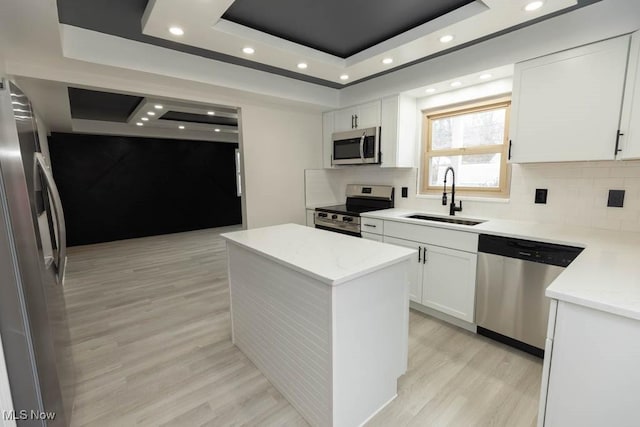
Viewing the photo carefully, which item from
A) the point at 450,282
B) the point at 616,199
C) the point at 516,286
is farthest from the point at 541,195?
the point at 450,282

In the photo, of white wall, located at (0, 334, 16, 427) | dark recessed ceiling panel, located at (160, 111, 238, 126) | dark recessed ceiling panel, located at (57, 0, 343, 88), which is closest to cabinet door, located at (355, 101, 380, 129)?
dark recessed ceiling panel, located at (57, 0, 343, 88)

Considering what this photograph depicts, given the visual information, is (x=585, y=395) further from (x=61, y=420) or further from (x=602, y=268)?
(x=61, y=420)

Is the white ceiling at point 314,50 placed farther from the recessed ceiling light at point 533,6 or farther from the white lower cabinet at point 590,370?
the white lower cabinet at point 590,370

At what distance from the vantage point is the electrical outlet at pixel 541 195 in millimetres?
2410

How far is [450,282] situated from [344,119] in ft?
7.97

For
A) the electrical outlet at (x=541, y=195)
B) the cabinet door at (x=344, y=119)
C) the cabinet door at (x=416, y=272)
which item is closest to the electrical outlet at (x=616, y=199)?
the electrical outlet at (x=541, y=195)

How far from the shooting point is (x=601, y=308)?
97 centimetres

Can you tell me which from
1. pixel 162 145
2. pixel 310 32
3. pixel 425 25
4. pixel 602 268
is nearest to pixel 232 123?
pixel 162 145

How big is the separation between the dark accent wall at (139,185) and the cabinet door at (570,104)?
6783mm

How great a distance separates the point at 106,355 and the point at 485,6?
3.69m

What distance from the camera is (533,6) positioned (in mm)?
1783

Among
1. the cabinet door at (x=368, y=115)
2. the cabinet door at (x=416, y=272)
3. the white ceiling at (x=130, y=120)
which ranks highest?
the white ceiling at (x=130, y=120)

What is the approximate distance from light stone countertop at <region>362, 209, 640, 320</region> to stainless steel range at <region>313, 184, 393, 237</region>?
1.11 meters

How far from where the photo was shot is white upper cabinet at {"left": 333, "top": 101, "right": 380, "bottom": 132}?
11.1ft
